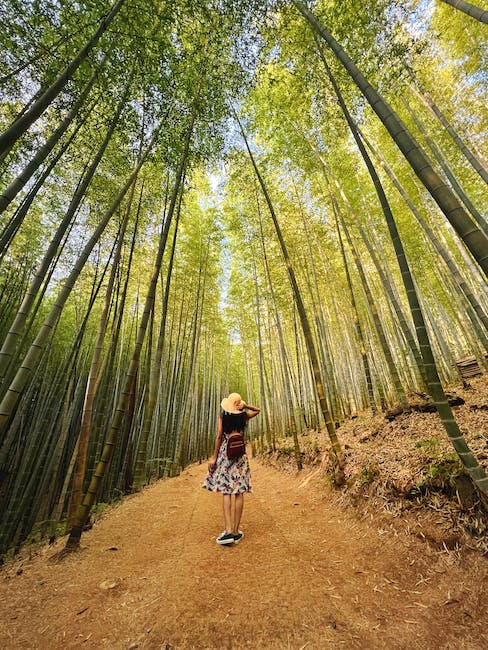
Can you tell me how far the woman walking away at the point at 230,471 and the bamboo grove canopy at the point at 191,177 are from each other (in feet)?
2.78

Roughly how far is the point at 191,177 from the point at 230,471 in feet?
12.8

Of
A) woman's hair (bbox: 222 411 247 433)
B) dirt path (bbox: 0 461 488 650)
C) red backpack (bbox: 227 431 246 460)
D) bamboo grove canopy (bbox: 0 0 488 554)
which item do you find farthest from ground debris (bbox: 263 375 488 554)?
woman's hair (bbox: 222 411 247 433)

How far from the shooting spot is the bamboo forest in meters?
1.48

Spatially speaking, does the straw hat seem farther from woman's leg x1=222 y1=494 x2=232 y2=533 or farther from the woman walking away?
woman's leg x1=222 y1=494 x2=232 y2=533

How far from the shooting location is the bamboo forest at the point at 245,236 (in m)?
1.48

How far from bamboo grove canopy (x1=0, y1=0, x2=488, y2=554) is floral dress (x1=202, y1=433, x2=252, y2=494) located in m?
0.86

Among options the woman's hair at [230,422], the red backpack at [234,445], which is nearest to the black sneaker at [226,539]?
the red backpack at [234,445]

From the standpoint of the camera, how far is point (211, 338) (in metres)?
11.3

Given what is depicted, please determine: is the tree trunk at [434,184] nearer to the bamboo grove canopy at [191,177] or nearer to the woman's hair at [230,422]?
the bamboo grove canopy at [191,177]

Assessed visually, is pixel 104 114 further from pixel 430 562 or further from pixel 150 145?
pixel 430 562

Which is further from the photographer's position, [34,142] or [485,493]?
[34,142]

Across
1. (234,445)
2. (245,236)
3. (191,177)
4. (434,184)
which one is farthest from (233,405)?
(245,236)

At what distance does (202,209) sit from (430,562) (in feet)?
26.0

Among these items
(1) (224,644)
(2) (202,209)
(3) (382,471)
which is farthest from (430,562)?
(2) (202,209)
